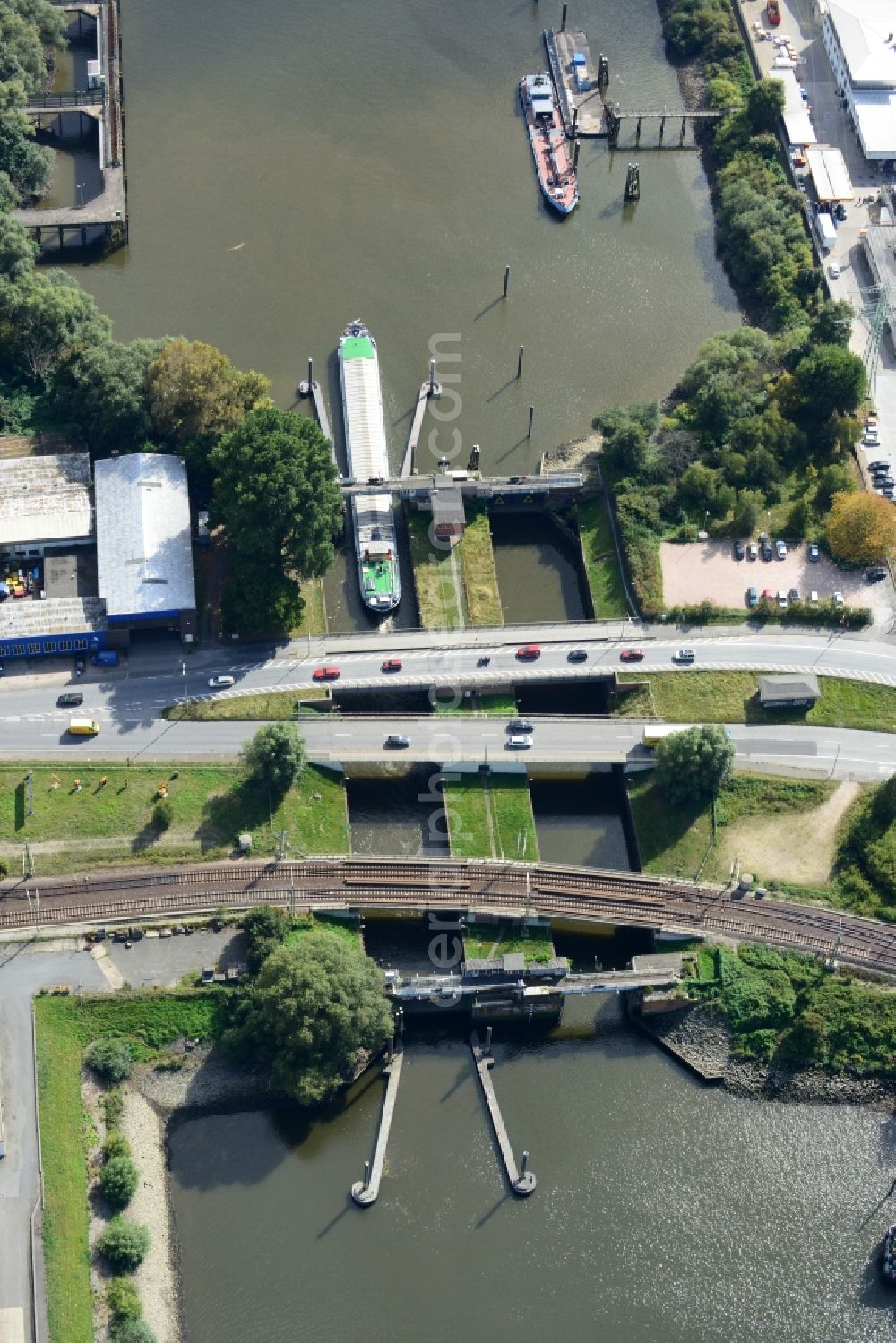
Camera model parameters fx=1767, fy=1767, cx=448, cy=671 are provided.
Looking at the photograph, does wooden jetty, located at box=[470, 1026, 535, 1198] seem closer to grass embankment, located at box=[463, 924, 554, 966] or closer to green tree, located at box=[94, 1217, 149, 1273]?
grass embankment, located at box=[463, 924, 554, 966]

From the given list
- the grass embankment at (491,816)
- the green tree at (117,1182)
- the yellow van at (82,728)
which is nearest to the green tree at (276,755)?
the yellow van at (82,728)

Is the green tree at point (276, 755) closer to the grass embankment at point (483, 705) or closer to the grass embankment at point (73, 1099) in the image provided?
the grass embankment at point (483, 705)

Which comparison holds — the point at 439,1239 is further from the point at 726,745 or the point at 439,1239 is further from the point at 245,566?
the point at 245,566

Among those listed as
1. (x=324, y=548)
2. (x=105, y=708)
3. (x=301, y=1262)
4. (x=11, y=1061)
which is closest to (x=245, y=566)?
(x=324, y=548)

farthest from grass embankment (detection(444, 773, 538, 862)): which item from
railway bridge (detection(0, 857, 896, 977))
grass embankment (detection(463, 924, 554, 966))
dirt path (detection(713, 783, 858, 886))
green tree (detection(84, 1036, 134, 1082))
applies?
green tree (detection(84, 1036, 134, 1082))

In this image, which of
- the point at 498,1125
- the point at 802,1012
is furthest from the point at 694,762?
the point at 498,1125

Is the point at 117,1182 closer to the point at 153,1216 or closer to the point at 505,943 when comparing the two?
the point at 153,1216
